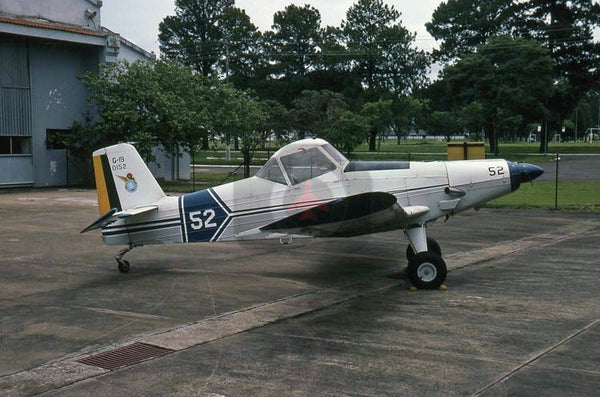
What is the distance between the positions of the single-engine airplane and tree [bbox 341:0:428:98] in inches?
2425

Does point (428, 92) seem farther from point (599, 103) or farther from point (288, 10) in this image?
point (599, 103)

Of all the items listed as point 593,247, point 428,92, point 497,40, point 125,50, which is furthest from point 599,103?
point 593,247

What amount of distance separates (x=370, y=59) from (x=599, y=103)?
121155mm

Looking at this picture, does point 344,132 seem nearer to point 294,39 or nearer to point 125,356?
point 125,356

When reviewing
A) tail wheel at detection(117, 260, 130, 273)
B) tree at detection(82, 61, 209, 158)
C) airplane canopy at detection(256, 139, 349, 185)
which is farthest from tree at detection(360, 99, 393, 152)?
tail wheel at detection(117, 260, 130, 273)

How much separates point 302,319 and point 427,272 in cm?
262

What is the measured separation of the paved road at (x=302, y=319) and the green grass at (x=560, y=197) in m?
7.35

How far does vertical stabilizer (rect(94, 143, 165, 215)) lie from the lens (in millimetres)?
11227

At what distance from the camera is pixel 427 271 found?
10.1m

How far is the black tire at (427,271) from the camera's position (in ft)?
33.1

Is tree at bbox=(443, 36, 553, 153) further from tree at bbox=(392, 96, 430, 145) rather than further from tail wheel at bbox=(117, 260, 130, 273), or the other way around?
tail wheel at bbox=(117, 260, 130, 273)

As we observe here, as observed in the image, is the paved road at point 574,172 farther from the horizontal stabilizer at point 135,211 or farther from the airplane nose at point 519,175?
the horizontal stabilizer at point 135,211

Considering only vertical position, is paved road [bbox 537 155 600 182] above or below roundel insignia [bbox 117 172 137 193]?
below

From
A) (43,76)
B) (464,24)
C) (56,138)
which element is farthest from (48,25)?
(464,24)
